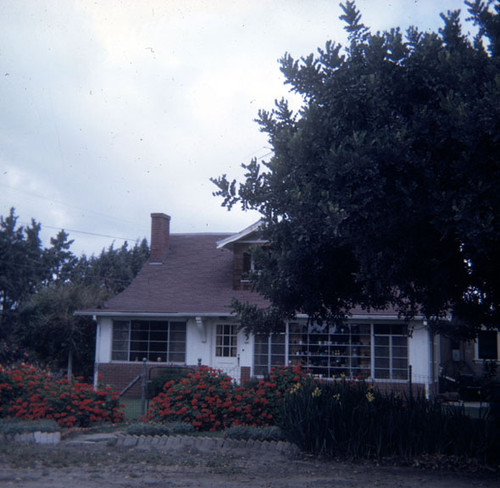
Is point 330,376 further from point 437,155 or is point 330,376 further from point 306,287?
point 437,155

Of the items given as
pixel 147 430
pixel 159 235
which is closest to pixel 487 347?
pixel 159 235

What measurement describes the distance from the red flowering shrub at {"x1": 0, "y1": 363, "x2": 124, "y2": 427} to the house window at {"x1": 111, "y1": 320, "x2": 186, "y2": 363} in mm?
9024

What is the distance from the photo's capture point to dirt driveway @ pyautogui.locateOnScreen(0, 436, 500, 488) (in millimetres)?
7730

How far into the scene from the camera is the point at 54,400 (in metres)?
11.9

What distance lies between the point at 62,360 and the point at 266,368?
8434 millimetres

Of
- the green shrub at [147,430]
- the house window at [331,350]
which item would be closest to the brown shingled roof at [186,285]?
the house window at [331,350]

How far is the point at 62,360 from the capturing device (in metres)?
24.4

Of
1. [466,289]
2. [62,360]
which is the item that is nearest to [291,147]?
[466,289]

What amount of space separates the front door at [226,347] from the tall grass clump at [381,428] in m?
11.8

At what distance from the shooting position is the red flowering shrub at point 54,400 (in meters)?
11.9

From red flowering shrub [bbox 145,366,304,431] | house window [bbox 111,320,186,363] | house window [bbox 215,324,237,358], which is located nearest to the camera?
red flowering shrub [bbox 145,366,304,431]

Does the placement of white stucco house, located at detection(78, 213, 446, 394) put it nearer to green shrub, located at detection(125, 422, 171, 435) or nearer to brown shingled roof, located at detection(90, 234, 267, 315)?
brown shingled roof, located at detection(90, 234, 267, 315)

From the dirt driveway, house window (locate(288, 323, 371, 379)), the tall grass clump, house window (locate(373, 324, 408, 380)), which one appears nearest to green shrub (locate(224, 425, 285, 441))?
the dirt driveway

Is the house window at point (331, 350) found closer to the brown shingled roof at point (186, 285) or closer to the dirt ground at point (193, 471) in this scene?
the brown shingled roof at point (186, 285)
